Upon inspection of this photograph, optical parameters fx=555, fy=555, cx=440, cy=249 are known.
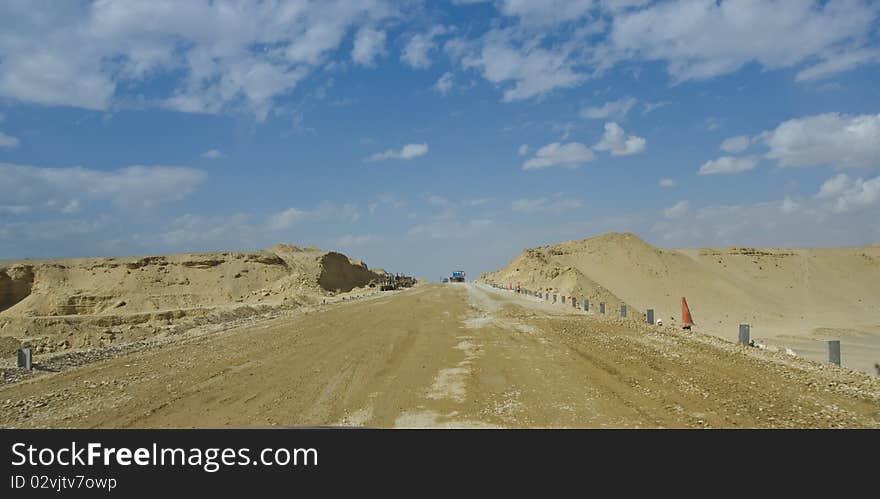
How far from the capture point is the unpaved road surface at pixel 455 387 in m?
7.75

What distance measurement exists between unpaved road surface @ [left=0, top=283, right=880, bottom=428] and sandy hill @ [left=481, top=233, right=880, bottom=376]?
32861 millimetres

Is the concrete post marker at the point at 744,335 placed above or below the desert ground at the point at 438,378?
above

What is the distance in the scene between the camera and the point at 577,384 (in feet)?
31.7

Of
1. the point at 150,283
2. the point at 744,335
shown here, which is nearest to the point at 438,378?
the point at 744,335

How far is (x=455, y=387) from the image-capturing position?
31.7 ft

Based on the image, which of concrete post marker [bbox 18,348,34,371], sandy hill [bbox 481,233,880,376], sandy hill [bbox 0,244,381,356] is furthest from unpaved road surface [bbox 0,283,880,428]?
sandy hill [bbox 0,244,381,356]

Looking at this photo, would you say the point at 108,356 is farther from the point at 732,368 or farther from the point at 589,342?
the point at 732,368

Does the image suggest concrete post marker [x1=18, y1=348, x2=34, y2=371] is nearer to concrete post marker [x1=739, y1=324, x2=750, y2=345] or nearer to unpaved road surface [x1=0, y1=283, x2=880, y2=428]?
unpaved road surface [x1=0, y1=283, x2=880, y2=428]

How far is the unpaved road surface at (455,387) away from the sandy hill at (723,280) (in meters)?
32.9

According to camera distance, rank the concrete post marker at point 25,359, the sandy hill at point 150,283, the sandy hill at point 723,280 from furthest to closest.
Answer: the sandy hill at point 723,280 → the sandy hill at point 150,283 → the concrete post marker at point 25,359

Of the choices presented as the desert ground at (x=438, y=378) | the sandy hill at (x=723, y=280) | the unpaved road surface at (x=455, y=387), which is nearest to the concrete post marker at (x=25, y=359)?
the desert ground at (x=438, y=378)

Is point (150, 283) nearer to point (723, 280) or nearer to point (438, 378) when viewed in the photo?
point (438, 378)

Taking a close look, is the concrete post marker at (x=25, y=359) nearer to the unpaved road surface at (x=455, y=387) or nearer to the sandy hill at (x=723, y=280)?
the unpaved road surface at (x=455, y=387)
